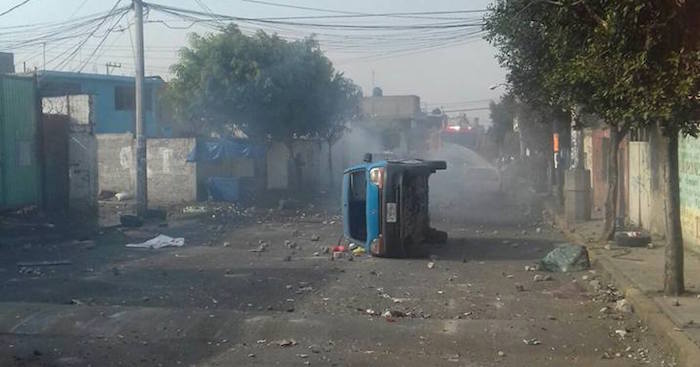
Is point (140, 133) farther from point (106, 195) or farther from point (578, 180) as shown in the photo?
point (578, 180)

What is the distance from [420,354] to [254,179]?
24709 mm

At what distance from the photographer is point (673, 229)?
28.9 feet

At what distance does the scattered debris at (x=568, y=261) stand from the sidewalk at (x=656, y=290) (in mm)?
251

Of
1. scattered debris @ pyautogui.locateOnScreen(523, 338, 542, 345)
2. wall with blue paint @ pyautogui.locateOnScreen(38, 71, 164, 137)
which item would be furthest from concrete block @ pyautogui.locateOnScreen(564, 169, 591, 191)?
wall with blue paint @ pyautogui.locateOnScreen(38, 71, 164, 137)

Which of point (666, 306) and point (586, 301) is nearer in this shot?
point (666, 306)

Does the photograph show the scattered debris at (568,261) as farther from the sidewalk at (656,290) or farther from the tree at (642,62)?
the tree at (642,62)

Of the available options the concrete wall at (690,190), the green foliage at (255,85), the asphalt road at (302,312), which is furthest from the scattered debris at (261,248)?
the green foliage at (255,85)

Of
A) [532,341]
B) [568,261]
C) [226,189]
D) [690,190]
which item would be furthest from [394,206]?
[226,189]

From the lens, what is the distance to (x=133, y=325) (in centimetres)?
835

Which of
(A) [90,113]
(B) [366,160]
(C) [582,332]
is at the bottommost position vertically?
(C) [582,332]

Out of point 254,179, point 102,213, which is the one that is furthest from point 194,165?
point 102,213

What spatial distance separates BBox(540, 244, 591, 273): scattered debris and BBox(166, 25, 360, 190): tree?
18.0 m

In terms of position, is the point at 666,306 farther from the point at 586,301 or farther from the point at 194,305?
the point at 194,305

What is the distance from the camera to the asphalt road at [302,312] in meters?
7.28
